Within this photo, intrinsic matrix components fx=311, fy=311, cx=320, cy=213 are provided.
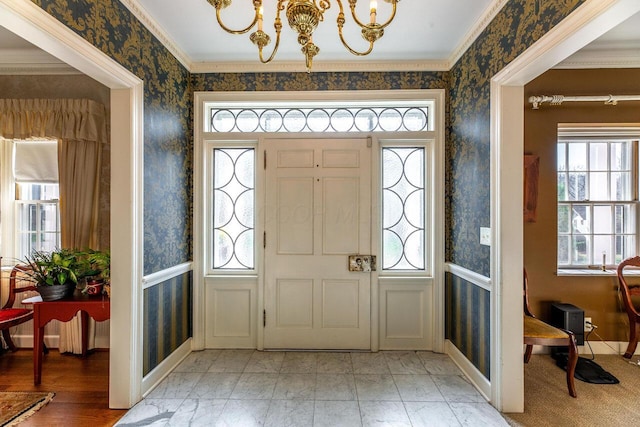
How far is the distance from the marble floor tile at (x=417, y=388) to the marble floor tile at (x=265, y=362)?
105 centimetres

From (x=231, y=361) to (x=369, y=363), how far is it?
128 cm

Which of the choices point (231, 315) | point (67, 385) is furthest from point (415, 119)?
point (67, 385)

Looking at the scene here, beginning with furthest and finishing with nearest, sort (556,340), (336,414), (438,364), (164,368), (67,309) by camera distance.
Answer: (438,364), (164,368), (67,309), (556,340), (336,414)

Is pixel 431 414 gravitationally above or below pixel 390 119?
below

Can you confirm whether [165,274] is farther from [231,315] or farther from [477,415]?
[477,415]

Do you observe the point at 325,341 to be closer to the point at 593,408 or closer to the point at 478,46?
the point at 593,408

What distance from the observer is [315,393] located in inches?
93.1

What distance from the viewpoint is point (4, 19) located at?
1.44 metres

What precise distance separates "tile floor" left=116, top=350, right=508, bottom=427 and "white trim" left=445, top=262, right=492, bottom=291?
82cm

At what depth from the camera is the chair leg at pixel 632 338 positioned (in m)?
2.88

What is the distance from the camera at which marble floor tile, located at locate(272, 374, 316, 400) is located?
233 cm

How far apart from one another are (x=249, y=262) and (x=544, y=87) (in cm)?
341

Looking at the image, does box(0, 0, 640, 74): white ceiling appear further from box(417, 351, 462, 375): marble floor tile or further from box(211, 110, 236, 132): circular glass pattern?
box(417, 351, 462, 375): marble floor tile

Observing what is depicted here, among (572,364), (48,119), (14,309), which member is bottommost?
(572,364)
